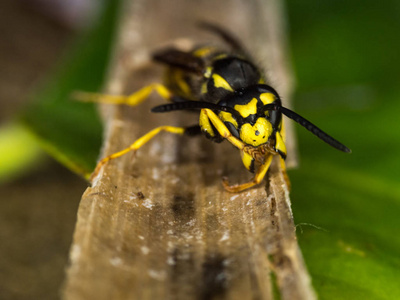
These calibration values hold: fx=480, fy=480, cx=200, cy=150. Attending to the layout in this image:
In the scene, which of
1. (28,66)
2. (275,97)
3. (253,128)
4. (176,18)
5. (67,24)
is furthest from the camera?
(67,24)

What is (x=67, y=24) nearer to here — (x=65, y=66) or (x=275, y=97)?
(x=65, y=66)

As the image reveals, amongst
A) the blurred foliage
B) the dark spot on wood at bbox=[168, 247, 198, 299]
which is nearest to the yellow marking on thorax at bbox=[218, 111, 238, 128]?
the blurred foliage

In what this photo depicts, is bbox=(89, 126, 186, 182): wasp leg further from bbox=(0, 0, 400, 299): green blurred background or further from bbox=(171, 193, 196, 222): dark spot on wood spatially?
bbox=(0, 0, 400, 299): green blurred background

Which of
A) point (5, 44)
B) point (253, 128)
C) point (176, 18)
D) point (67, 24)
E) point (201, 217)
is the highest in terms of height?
point (67, 24)

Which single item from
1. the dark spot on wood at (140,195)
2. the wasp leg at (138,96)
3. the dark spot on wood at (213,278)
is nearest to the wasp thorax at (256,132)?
the dark spot on wood at (140,195)

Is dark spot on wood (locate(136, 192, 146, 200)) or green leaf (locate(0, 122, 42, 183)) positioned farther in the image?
green leaf (locate(0, 122, 42, 183))

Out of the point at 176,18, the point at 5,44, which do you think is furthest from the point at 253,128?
the point at 5,44

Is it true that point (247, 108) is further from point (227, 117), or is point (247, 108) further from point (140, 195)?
point (140, 195)

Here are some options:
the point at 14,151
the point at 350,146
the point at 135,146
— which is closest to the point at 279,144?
the point at 135,146
